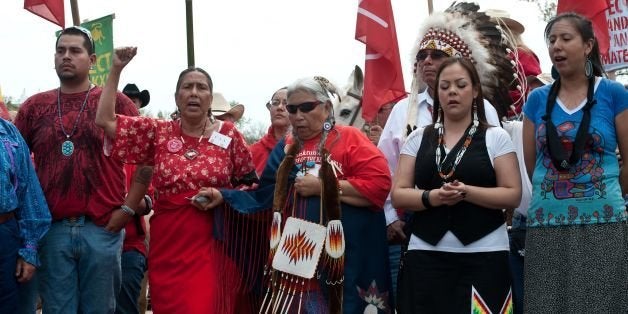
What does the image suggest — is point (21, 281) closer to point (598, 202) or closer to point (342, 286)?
A: point (342, 286)

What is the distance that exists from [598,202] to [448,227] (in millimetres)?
771

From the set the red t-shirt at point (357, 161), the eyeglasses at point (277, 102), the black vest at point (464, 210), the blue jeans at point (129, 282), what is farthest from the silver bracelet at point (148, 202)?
the black vest at point (464, 210)

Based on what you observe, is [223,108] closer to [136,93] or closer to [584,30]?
[136,93]

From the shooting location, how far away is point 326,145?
539 cm

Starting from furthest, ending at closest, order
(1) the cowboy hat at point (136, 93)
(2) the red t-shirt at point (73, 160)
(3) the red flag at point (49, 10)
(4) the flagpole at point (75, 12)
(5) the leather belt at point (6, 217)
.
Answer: (4) the flagpole at point (75, 12), (1) the cowboy hat at point (136, 93), (3) the red flag at point (49, 10), (2) the red t-shirt at point (73, 160), (5) the leather belt at point (6, 217)

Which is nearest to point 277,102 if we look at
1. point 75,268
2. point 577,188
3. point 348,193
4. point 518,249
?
point 348,193

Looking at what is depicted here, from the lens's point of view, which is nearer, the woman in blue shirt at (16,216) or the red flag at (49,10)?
the woman in blue shirt at (16,216)

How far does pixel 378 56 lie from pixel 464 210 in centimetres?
277

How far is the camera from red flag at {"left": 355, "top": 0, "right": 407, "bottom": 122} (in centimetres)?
709

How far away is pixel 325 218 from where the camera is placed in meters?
5.27

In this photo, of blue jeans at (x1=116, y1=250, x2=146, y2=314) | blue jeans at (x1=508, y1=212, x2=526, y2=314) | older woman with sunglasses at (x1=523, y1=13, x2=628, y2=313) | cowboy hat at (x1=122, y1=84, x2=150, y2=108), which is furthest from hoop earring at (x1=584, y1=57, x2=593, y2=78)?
cowboy hat at (x1=122, y1=84, x2=150, y2=108)

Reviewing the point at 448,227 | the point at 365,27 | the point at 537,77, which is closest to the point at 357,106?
the point at 365,27

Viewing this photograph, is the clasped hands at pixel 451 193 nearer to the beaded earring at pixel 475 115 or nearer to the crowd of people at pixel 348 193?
the crowd of people at pixel 348 193

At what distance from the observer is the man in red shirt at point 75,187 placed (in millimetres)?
5633
